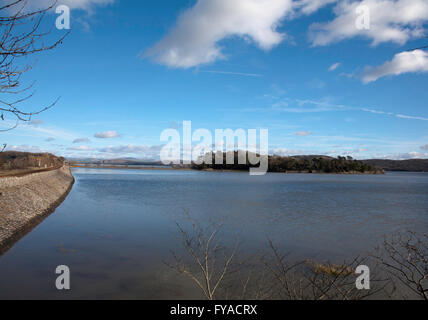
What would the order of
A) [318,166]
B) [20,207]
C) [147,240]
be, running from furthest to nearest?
[318,166], [20,207], [147,240]

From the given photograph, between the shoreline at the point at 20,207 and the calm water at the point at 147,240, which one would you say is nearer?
the calm water at the point at 147,240

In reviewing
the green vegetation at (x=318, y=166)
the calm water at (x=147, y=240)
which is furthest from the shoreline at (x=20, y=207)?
the green vegetation at (x=318, y=166)

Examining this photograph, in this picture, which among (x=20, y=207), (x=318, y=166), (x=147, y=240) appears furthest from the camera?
(x=318, y=166)

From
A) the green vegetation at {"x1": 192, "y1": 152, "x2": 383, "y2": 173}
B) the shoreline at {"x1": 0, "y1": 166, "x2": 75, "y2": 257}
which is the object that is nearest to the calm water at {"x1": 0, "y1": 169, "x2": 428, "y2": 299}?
the shoreline at {"x1": 0, "y1": 166, "x2": 75, "y2": 257}

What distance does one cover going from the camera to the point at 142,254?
9.48 meters

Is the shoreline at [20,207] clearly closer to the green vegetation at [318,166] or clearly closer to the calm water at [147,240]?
the calm water at [147,240]

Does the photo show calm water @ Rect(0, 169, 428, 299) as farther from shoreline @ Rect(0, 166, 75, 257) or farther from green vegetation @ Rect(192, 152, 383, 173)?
green vegetation @ Rect(192, 152, 383, 173)

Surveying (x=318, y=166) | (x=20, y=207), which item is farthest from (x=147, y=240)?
(x=318, y=166)

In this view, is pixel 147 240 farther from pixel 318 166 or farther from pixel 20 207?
pixel 318 166

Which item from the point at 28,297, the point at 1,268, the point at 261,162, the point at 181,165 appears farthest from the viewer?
the point at 181,165
